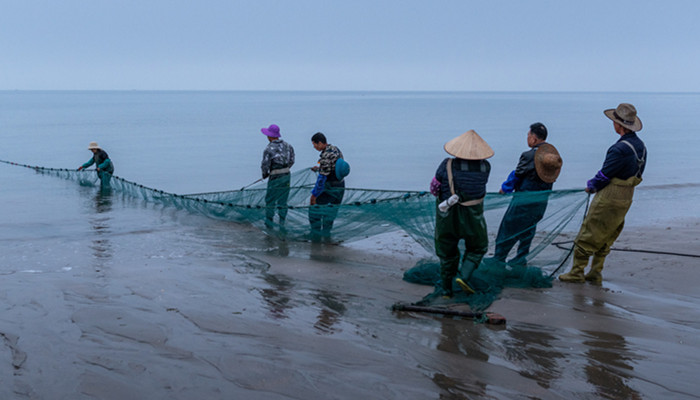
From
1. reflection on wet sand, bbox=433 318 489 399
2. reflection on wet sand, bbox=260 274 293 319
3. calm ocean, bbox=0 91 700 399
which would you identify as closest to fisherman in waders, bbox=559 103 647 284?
calm ocean, bbox=0 91 700 399

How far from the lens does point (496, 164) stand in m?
26.2

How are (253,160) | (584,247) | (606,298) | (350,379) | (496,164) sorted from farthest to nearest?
(253,160), (496,164), (584,247), (606,298), (350,379)

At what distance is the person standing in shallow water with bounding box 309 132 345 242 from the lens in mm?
7504

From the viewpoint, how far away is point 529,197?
5941mm

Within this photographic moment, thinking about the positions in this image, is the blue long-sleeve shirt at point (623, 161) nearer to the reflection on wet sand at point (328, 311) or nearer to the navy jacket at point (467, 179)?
the navy jacket at point (467, 179)

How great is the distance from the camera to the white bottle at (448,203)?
16.6 ft

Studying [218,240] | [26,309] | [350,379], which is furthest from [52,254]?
[350,379]

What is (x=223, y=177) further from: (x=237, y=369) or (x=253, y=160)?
(x=237, y=369)

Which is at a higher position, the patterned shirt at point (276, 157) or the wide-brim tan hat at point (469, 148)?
the wide-brim tan hat at point (469, 148)

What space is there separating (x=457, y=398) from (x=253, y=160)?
1029 inches

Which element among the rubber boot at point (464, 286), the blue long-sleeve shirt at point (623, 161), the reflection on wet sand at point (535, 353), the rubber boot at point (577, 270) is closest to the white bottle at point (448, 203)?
the rubber boot at point (464, 286)

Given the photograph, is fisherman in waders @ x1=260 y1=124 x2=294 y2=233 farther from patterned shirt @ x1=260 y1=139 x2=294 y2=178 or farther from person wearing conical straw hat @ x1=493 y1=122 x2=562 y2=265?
person wearing conical straw hat @ x1=493 y1=122 x2=562 y2=265

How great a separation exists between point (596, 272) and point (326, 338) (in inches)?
115

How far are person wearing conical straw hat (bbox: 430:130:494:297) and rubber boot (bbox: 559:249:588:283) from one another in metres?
1.25
